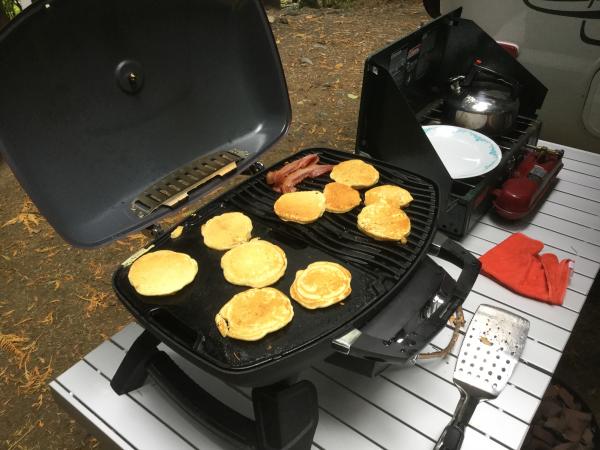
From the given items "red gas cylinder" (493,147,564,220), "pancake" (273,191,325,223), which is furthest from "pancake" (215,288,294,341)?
"red gas cylinder" (493,147,564,220)

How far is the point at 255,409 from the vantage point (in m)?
0.87

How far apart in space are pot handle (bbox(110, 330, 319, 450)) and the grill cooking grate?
4.4 inches

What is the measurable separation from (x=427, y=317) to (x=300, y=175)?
1.66ft

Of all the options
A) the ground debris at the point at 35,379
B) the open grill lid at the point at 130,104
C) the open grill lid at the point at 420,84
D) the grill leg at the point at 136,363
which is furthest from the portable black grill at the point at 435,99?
the ground debris at the point at 35,379

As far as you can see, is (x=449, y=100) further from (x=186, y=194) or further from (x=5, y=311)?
(x=5, y=311)

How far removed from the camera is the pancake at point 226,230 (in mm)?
1037

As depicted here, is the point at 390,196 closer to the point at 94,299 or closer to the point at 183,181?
the point at 183,181

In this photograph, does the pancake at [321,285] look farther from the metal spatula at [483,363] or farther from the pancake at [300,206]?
the metal spatula at [483,363]

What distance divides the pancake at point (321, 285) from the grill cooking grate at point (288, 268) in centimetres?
2

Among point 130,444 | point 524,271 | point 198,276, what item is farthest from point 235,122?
point 524,271

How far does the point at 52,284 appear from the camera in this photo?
231 centimetres

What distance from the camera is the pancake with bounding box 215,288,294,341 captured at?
0.84 m

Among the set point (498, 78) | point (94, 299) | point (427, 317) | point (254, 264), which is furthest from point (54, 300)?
point (498, 78)

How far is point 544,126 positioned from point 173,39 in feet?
5.50
